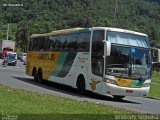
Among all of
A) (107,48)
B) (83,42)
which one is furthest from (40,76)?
(107,48)

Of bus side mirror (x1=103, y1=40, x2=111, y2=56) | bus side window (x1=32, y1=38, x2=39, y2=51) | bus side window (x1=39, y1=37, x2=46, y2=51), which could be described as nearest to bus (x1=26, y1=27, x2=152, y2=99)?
bus side mirror (x1=103, y1=40, x2=111, y2=56)

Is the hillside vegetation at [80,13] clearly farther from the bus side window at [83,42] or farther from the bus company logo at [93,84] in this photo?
the bus company logo at [93,84]

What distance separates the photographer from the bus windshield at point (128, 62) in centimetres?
1983

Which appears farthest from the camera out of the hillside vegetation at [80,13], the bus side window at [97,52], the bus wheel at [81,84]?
the hillside vegetation at [80,13]

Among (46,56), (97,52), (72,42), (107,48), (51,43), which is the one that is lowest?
(46,56)

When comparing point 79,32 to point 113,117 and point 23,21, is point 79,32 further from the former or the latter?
point 23,21

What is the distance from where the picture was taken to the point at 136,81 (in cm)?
2016

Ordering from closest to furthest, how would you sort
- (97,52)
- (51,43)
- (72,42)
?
(97,52), (72,42), (51,43)

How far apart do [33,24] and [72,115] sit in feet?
301

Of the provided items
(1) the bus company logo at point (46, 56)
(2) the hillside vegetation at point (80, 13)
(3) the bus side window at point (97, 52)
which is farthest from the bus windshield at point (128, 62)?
(2) the hillside vegetation at point (80, 13)

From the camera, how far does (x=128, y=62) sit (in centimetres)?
1991

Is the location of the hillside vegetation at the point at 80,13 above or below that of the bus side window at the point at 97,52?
above

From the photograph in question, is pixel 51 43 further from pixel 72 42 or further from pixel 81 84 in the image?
pixel 81 84

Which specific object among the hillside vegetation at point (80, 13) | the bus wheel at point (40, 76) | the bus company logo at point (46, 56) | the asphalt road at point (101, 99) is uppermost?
the hillside vegetation at point (80, 13)
